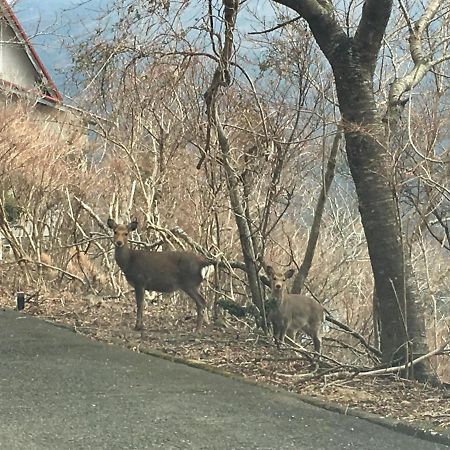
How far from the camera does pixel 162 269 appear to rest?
11.4m

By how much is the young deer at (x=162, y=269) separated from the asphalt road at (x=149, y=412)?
255 centimetres

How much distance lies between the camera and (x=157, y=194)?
14945mm

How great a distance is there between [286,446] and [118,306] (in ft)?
25.1

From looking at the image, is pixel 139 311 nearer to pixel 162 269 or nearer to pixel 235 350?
pixel 162 269

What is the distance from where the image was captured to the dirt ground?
7254mm

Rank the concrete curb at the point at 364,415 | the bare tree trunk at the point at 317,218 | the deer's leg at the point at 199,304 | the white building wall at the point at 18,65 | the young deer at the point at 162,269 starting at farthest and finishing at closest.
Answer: the white building wall at the point at 18,65, the bare tree trunk at the point at 317,218, the young deer at the point at 162,269, the deer's leg at the point at 199,304, the concrete curb at the point at 364,415

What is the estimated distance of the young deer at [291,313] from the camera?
35.0 feet

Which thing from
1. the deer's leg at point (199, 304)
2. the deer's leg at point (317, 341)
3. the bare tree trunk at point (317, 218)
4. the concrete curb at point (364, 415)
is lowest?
the concrete curb at point (364, 415)

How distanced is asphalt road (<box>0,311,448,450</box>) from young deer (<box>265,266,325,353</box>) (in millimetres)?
2323

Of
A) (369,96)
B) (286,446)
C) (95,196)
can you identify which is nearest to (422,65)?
(369,96)

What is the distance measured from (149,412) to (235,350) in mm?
3194

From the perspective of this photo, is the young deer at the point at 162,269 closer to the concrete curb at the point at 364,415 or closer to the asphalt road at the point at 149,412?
the asphalt road at the point at 149,412

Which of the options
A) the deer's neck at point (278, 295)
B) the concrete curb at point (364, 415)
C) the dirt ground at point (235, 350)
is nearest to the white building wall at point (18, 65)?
the dirt ground at point (235, 350)

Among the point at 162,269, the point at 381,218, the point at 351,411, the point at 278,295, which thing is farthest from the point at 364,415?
the point at 162,269
